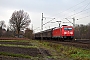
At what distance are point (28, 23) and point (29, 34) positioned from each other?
626 centimetres

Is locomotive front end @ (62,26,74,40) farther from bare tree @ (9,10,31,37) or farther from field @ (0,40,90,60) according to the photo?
bare tree @ (9,10,31,37)

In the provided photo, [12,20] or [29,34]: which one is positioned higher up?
[12,20]

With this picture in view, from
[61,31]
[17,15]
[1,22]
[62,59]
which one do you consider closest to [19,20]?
[17,15]

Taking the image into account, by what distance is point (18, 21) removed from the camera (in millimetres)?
103062

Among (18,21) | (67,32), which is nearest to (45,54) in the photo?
(67,32)

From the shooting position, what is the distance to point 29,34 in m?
107

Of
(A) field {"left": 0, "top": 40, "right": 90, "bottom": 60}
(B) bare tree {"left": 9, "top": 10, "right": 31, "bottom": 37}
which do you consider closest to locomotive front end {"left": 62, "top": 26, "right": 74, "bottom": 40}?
(A) field {"left": 0, "top": 40, "right": 90, "bottom": 60}

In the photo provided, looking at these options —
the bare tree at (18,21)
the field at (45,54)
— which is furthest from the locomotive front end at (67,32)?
the bare tree at (18,21)

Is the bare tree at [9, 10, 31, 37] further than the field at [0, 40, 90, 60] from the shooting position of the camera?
Yes

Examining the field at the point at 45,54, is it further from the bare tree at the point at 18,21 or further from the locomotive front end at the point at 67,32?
the bare tree at the point at 18,21

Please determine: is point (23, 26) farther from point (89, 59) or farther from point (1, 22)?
point (89, 59)

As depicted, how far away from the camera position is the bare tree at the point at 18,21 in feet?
338

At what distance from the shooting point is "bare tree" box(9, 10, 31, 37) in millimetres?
103125

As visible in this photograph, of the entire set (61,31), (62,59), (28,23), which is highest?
(28,23)
